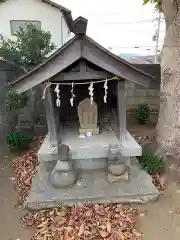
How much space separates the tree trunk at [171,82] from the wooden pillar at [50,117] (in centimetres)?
249

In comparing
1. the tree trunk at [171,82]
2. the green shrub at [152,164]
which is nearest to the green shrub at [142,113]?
the tree trunk at [171,82]

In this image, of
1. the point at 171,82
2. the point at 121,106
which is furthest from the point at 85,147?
the point at 171,82

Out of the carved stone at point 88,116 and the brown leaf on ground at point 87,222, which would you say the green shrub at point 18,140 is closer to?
the carved stone at point 88,116

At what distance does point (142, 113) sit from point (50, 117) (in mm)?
4446

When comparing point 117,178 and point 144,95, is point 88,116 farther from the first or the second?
point 144,95

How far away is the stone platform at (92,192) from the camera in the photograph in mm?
4102

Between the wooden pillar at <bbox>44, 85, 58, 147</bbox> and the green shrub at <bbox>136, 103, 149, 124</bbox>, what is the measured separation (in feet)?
13.8

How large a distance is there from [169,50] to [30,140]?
4567mm

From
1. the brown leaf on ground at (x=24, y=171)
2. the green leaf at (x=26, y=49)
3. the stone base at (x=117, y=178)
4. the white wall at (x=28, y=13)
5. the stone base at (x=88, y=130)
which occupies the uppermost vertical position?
the white wall at (x=28, y=13)

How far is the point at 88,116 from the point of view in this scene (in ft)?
18.0

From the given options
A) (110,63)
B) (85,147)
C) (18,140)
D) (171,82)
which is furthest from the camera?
(18,140)

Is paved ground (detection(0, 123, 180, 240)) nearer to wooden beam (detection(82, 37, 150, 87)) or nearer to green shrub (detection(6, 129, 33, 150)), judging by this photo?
green shrub (detection(6, 129, 33, 150))

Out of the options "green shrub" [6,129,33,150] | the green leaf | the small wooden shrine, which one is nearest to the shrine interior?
the small wooden shrine

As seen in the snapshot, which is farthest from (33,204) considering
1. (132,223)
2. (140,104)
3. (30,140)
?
(140,104)
